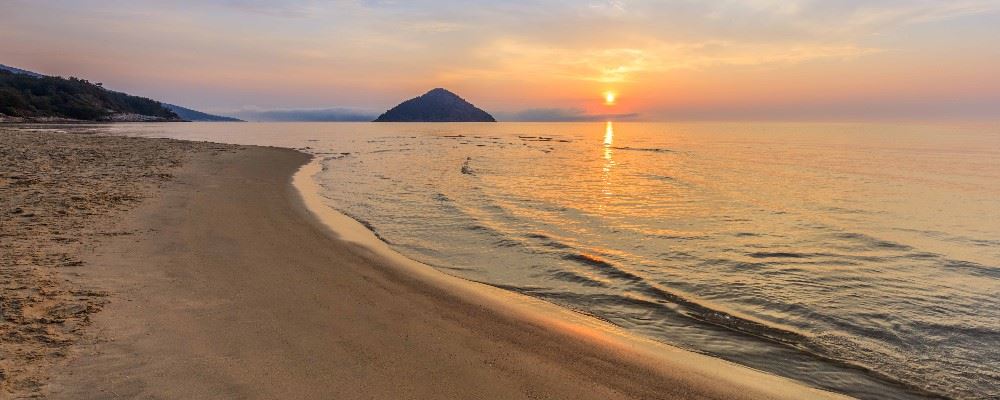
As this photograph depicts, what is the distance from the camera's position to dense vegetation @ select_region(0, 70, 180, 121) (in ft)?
411

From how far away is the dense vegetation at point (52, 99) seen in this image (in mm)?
125312

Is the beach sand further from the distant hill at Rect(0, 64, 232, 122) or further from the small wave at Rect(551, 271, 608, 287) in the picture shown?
the distant hill at Rect(0, 64, 232, 122)

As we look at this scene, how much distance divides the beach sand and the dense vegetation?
156m

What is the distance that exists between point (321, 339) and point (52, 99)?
668 feet

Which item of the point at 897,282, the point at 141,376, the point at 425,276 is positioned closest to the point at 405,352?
the point at 141,376

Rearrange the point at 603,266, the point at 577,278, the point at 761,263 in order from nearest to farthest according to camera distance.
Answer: the point at 577,278, the point at 603,266, the point at 761,263

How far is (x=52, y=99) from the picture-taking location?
499 feet

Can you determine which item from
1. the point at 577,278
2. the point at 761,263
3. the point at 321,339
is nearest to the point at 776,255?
the point at 761,263

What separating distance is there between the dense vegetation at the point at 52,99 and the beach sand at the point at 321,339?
15625 cm

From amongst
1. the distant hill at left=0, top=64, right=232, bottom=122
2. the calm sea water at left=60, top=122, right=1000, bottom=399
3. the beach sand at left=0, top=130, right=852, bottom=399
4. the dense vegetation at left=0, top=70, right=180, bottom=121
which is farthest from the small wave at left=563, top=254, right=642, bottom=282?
the dense vegetation at left=0, top=70, right=180, bottom=121

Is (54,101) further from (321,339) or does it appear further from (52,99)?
(321,339)

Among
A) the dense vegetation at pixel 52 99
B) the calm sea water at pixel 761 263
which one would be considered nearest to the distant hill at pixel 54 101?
the dense vegetation at pixel 52 99

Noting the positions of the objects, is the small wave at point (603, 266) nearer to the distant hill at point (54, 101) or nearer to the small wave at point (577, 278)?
the small wave at point (577, 278)

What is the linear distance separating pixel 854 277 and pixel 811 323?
368 centimetres
